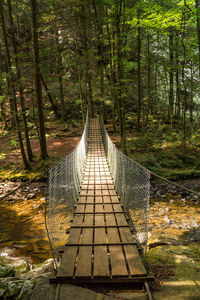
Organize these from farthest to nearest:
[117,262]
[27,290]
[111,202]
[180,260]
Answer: [111,202]
[180,260]
[117,262]
[27,290]

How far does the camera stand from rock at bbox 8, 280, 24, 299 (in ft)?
4.58

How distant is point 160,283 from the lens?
1540mm

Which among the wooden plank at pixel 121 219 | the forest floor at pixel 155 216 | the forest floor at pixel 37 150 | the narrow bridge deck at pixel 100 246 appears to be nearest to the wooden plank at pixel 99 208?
the narrow bridge deck at pixel 100 246

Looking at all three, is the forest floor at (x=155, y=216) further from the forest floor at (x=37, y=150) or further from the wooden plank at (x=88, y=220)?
the wooden plank at (x=88, y=220)

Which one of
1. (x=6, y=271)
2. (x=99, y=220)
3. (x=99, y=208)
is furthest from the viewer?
(x=99, y=208)

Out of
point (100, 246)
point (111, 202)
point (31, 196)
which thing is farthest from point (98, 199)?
point (31, 196)

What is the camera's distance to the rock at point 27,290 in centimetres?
137

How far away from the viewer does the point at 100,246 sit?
197 centimetres

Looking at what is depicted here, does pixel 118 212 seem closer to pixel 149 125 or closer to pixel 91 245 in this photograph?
pixel 91 245

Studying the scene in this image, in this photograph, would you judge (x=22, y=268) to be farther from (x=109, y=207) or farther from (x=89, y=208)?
(x=109, y=207)

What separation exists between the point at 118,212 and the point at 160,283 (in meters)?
1.28

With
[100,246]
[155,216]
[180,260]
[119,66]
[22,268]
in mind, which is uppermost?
[119,66]

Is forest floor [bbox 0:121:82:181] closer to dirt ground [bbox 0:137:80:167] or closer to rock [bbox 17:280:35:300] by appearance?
dirt ground [bbox 0:137:80:167]

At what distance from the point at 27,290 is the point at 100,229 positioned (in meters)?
→ 1.04
